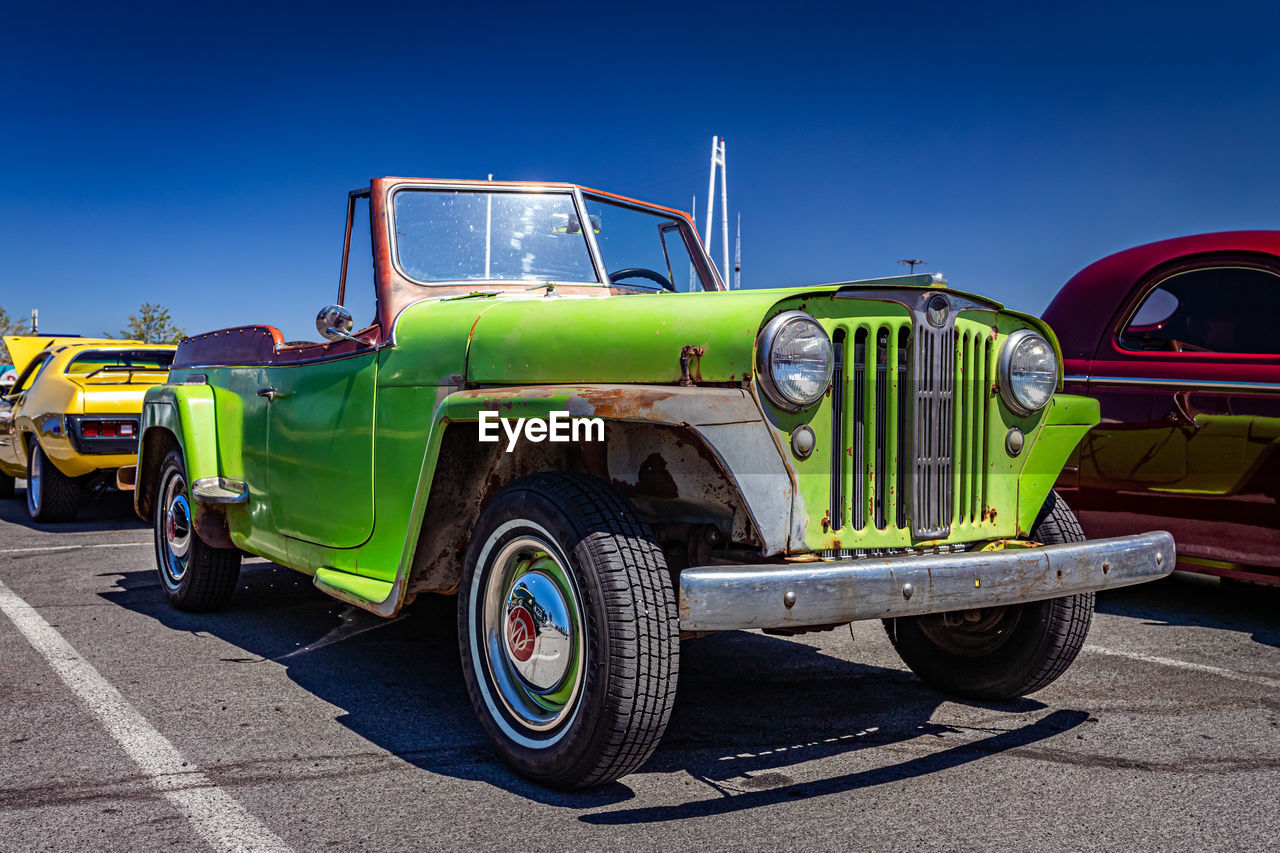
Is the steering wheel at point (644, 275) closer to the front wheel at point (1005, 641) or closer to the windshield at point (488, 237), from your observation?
the windshield at point (488, 237)

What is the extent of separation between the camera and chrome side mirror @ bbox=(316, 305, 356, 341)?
3.78 m

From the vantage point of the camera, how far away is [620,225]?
4586mm

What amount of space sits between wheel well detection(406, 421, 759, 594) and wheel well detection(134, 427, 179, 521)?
2496 millimetres

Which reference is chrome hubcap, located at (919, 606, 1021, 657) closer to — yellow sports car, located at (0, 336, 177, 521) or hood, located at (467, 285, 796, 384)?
hood, located at (467, 285, 796, 384)

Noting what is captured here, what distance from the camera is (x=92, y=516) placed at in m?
9.51

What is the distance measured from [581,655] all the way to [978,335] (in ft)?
4.75

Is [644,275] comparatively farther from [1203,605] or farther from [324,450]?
[1203,605]

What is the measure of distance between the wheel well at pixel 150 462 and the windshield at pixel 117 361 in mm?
3541

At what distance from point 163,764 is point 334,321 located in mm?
1532

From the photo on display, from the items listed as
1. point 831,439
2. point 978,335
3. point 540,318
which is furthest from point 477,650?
point 978,335

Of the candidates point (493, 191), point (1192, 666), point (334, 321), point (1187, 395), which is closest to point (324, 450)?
point (334, 321)

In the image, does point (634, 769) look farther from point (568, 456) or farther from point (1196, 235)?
point (1196, 235)

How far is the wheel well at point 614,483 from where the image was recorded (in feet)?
9.34

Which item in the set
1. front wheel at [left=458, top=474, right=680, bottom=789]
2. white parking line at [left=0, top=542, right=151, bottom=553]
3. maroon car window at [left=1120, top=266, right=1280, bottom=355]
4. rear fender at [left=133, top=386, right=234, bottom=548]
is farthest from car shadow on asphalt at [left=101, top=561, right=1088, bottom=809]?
white parking line at [left=0, top=542, right=151, bottom=553]
